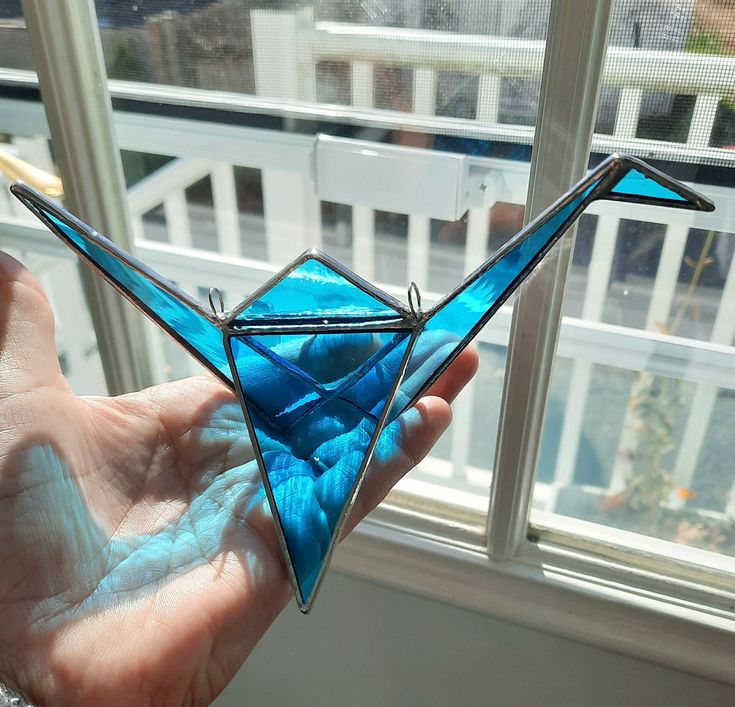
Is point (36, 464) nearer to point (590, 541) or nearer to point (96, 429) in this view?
point (96, 429)

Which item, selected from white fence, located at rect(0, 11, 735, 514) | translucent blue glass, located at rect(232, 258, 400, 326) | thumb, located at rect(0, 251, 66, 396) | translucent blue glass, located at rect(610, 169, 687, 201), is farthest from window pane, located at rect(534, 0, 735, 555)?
thumb, located at rect(0, 251, 66, 396)

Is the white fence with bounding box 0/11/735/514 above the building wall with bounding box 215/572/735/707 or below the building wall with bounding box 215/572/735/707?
above

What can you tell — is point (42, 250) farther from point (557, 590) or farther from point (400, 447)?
point (557, 590)

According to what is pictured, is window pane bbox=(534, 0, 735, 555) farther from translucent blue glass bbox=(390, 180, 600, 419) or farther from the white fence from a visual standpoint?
translucent blue glass bbox=(390, 180, 600, 419)

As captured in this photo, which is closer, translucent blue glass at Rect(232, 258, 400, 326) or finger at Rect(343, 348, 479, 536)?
translucent blue glass at Rect(232, 258, 400, 326)

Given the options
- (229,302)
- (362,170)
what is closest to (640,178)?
(362,170)

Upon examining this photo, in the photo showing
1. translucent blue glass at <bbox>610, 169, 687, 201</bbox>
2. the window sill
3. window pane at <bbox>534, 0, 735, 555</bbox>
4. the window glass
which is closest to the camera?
translucent blue glass at <bbox>610, 169, 687, 201</bbox>

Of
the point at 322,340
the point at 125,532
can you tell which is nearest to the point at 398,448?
the point at 322,340

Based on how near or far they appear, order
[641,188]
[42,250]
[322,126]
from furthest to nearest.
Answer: [42,250] < [322,126] < [641,188]
